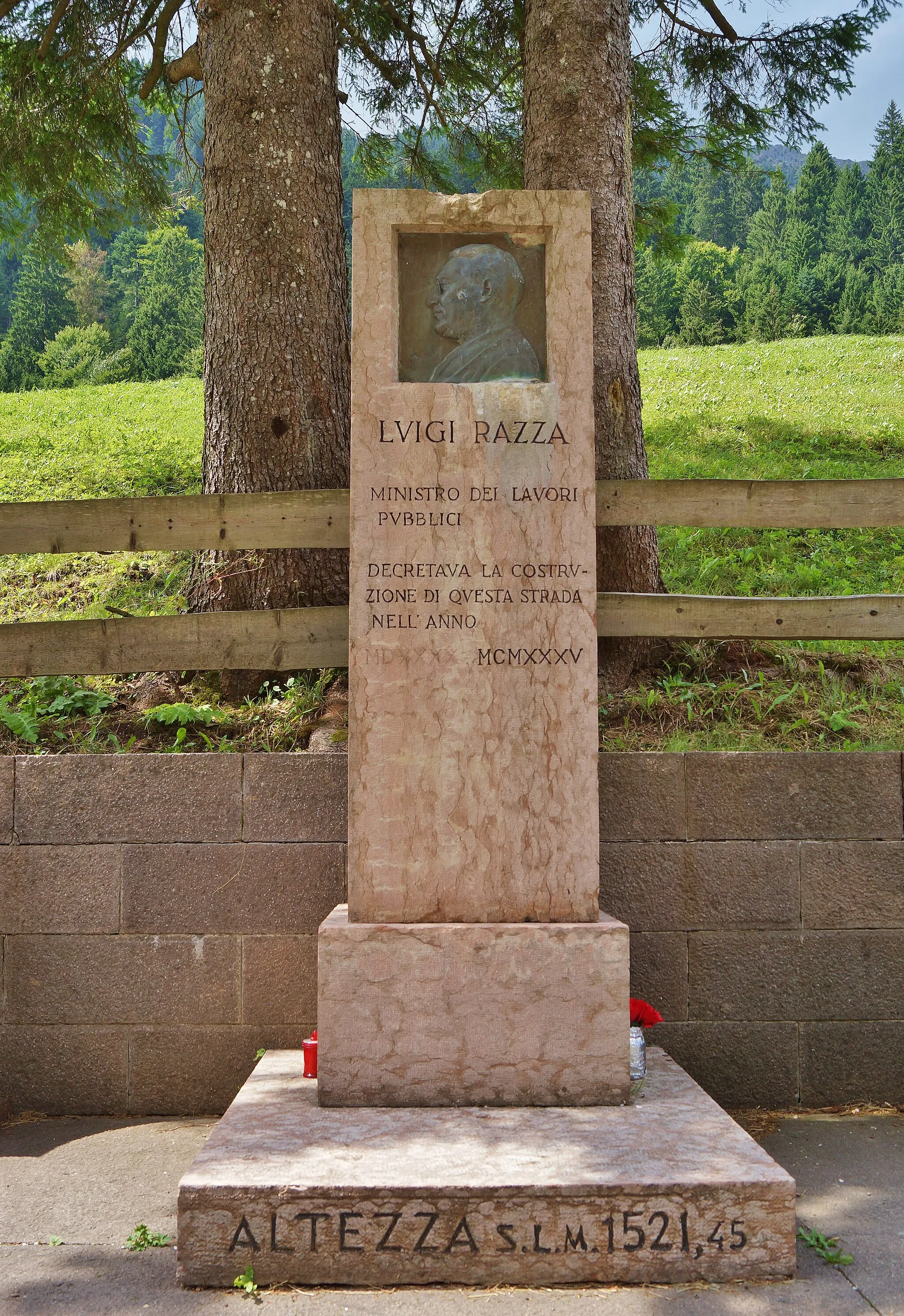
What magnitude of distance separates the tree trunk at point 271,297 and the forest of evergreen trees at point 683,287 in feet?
82.1

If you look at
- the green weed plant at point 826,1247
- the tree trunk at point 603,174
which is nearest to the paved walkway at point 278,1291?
the green weed plant at point 826,1247

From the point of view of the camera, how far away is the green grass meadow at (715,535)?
16.6 feet

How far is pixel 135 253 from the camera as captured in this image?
55.1m

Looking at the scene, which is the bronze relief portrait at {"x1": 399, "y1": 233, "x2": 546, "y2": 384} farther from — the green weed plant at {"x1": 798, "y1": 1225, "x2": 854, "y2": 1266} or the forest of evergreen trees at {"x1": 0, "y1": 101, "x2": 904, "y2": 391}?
the forest of evergreen trees at {"x1": 0, "y1": 101, "x2": 904, "y2": 391}

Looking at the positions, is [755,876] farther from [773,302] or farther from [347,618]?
[773,302]

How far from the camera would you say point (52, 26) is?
24.8 feet

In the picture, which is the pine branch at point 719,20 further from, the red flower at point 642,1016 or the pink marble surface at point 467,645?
the red flower at point 642,1016

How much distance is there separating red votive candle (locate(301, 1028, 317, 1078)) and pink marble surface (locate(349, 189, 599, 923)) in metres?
0.55

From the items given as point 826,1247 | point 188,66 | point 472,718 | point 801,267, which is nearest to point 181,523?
point 472,718

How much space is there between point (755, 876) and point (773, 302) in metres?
42.3

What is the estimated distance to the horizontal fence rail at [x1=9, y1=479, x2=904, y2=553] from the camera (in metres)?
4.80

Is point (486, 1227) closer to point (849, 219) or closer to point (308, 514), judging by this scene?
point (308, 514)

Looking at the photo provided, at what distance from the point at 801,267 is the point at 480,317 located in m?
49.7

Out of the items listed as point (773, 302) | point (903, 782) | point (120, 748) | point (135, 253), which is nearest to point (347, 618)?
point (120, 748)
